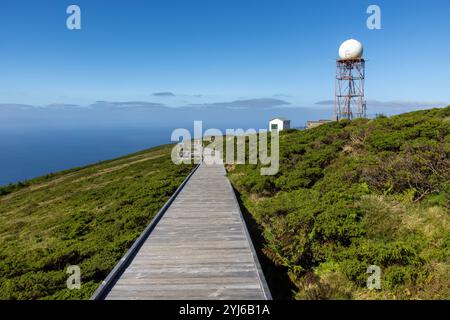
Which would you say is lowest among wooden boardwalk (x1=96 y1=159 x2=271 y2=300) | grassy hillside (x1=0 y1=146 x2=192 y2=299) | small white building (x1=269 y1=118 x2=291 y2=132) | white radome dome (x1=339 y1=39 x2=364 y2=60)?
grassy hillside (x1=0 y1=146 x2=192 y2=299)

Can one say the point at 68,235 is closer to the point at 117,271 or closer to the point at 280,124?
the point at 117,271

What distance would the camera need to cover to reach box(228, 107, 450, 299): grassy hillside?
657 cm

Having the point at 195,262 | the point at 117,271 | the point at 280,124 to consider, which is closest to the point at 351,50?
the point at 280,124

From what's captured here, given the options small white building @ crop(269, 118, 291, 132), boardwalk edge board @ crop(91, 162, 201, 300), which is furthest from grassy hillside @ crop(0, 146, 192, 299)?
small white building @ crop(269, 118, 291, 132)

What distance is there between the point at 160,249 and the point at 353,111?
40.8 metres

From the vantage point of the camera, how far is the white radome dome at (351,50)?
3972cm

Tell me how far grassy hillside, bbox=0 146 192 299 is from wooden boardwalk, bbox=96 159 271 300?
1830mm

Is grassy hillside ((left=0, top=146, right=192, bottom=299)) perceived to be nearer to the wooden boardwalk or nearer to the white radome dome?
the wooden boardwalk

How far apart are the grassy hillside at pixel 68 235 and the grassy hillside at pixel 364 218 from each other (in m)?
4.82

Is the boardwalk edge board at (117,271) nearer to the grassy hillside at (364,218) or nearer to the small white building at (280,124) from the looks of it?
the grassy hillside at (364,218)

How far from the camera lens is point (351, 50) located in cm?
3981

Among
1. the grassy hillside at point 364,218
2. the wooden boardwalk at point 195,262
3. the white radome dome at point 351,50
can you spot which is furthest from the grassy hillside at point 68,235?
the white radome dome at point 351,50
